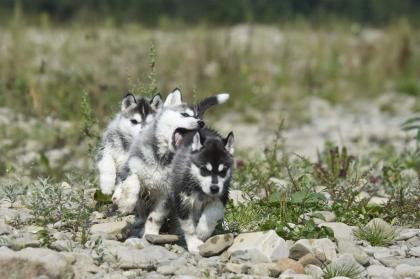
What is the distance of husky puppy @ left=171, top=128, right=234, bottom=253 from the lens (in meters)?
Answer: 6.29

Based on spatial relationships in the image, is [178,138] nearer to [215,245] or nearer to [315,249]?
[215,245]

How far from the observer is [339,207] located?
7.46m

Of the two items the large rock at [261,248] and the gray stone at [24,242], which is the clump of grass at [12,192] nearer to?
the gray stone at [24,242]

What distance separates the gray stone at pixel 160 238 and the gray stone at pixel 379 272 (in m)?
1.41

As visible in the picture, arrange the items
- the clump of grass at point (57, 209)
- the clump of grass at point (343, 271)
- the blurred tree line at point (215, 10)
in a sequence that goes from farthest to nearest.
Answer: the blurred tree line at point (215, 10) → the clump of grass at point (57, 209) → the clump of grass at point (343, 271)

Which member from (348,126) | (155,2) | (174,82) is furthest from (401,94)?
(155,2)

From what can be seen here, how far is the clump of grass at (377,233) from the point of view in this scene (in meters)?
6.80

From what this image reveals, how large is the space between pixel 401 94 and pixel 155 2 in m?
7.57

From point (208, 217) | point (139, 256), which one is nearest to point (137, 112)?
point (208, 217)

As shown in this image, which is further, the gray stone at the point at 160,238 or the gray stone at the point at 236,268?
the gray stone at the point at 160,238

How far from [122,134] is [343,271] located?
2367 mm

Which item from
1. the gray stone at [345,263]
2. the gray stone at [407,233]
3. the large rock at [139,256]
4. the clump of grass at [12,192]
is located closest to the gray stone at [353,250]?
the gray stone at [345,263]

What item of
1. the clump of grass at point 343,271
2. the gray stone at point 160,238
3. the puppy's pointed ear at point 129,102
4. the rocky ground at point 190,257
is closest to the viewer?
the rocky ground at point 190,257

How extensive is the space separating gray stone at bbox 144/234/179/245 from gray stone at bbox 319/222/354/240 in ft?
3.74
